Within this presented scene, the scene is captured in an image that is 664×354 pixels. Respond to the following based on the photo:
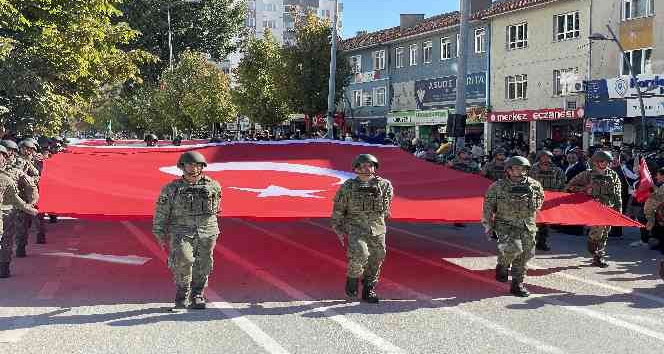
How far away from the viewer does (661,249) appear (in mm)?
12656

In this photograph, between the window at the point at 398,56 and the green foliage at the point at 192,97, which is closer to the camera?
the window at the point at 398,56

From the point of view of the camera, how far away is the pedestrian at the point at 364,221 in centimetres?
852

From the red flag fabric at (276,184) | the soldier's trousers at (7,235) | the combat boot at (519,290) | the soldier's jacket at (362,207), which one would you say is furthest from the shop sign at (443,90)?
the soldier's trousers at (7,235)

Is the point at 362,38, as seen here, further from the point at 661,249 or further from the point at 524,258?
the point at 524,258

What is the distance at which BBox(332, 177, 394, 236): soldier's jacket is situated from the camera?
28.1 feet

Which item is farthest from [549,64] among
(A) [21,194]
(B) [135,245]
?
(A) [21,194]

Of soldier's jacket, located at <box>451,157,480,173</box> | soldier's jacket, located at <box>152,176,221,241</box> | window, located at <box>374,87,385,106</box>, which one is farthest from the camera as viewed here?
window, located at <box>374,87,385,106</box>

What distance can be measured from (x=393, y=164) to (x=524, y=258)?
14.1 ft

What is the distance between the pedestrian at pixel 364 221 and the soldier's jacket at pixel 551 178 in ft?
16.7

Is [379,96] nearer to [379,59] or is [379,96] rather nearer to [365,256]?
[379,59]

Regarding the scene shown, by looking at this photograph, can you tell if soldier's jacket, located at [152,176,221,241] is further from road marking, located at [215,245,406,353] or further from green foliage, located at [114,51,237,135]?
green foliage, located at [114,51,237,135]

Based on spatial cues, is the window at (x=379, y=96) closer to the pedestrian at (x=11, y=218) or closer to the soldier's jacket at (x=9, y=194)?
the pedestrian at (x=11, y=218)

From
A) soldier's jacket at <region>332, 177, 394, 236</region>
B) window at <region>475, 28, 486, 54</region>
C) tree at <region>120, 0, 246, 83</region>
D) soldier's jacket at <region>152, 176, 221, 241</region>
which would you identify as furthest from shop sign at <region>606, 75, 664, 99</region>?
tree at <region>120, 0, 246, 83</region>

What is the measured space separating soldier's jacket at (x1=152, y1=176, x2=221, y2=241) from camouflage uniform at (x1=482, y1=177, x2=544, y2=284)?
3.56 meters
